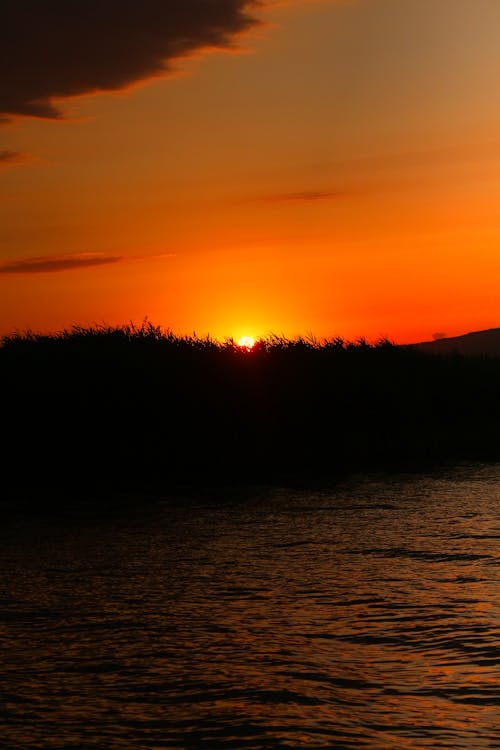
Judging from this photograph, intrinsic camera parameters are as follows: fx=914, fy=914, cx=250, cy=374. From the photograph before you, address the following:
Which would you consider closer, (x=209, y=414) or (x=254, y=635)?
(x=254, y=635)

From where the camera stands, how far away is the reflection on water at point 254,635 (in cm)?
612

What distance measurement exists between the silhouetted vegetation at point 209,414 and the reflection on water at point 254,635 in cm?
699

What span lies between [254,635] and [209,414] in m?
16.8

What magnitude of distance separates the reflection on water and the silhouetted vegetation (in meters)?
6.99

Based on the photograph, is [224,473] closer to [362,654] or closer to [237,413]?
[237,413]

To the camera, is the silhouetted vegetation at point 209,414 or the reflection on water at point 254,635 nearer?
the reflection on water at point 254,635

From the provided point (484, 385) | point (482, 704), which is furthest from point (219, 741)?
point (484, 385)

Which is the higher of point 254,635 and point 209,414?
point 209,414

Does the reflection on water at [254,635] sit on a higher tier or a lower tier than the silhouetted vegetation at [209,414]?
lower

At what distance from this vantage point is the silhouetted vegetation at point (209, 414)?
22375mm

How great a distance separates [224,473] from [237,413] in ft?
12.3

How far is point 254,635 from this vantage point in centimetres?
816

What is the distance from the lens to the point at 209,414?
24.8m

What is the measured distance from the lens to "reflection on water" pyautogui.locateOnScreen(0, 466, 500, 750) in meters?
6.12
